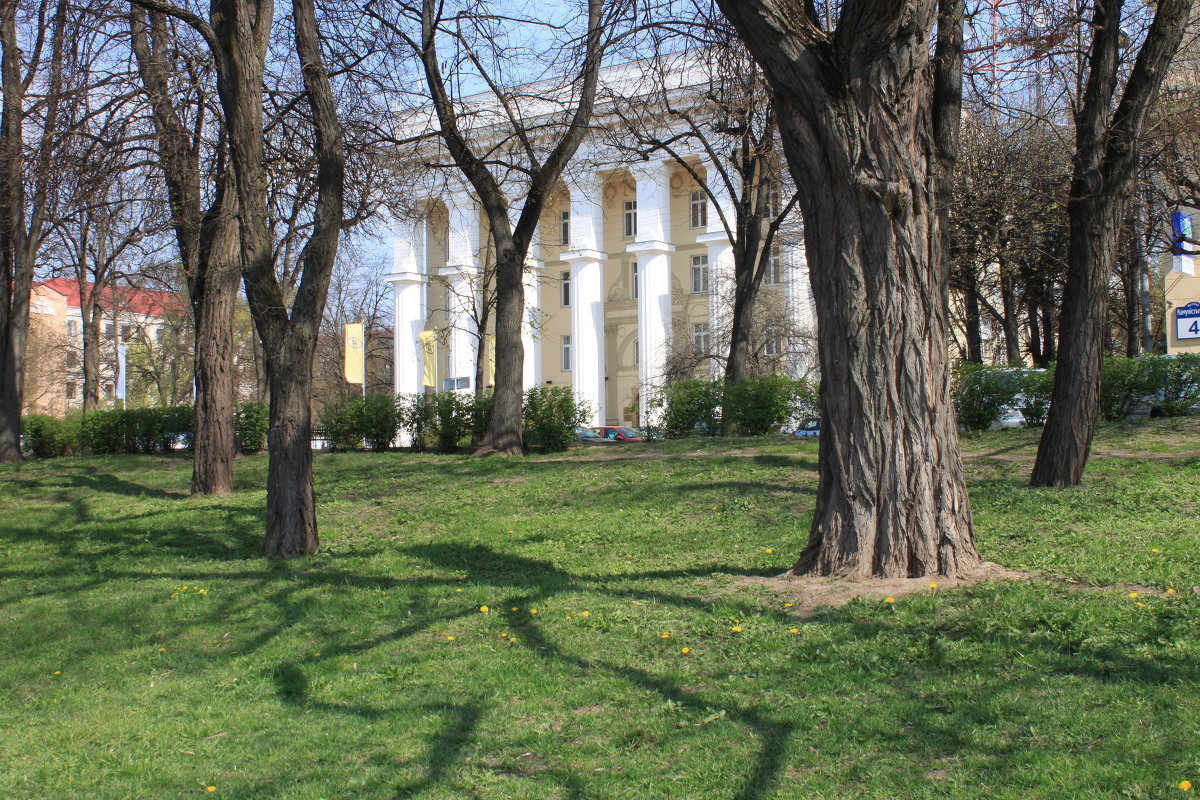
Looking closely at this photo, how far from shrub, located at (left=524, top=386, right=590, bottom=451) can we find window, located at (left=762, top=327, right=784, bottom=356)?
65.3 feet

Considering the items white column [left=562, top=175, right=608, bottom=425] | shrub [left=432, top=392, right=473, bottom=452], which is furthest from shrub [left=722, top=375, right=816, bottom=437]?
white column [left=562, top=175, right=608, bottom=425]

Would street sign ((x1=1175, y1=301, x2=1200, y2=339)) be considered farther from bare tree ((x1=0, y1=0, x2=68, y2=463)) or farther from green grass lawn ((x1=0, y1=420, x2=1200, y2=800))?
bare tree ((x1=0, y1=0, x2=68, y2=463))

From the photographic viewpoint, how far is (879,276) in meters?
6.84

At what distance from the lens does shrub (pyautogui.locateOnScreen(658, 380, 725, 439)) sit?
63.1 feet

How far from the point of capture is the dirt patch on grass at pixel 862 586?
6488 mm

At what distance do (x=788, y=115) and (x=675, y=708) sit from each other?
4129 millimetres

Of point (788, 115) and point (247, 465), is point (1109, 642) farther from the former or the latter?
point (247, 465)

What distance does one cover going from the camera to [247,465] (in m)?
→ 18.6

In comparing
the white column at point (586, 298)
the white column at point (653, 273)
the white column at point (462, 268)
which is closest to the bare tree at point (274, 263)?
the white column at point (462, 268)

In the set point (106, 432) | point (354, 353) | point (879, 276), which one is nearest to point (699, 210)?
point (354, 353)

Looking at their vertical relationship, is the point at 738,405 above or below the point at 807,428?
above

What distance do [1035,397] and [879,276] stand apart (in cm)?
1136

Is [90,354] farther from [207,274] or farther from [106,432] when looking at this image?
[207,274]

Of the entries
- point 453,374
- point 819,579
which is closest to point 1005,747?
point 819,579
